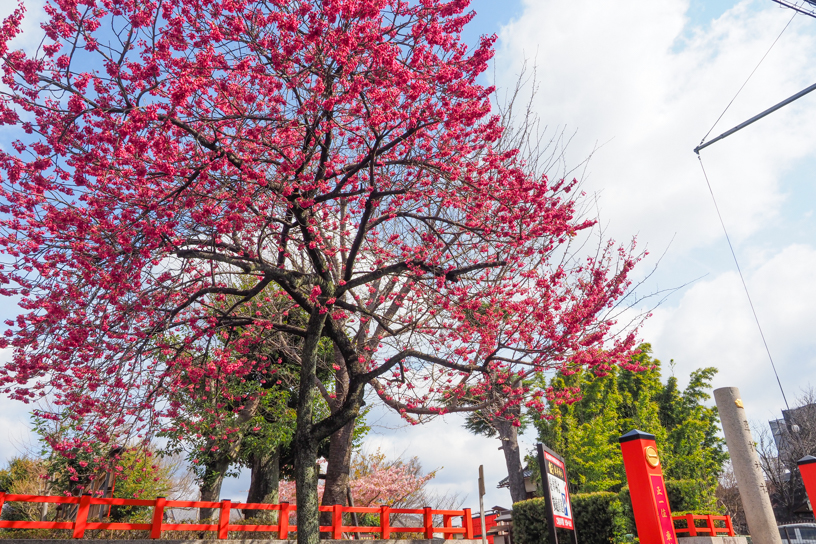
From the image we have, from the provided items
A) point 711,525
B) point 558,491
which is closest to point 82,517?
point 558,491

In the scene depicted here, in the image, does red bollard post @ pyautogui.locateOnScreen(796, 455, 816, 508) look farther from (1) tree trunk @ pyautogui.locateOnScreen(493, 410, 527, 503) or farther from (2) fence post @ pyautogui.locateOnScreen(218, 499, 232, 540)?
(2) fence post @ pyautogui.locateOnScreen(218, 499, 232, 540)

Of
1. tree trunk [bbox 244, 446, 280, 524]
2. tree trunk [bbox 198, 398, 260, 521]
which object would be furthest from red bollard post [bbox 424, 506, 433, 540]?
tree trunk [bbox 244, 446, 280, 524]

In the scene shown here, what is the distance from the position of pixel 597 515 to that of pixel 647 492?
29.3 feet

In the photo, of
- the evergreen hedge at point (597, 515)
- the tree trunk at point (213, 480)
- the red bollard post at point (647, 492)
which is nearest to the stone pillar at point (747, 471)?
the red bollard post at point (647, 492)

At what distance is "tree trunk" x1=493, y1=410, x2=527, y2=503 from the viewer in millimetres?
21953

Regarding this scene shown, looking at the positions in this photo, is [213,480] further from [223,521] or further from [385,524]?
[385,524]

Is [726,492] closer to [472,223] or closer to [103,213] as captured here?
[472,223]

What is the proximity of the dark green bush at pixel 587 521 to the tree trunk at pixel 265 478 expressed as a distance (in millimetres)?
8879

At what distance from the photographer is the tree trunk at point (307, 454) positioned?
27.3 ft

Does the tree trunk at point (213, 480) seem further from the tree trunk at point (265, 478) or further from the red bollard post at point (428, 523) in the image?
the red bollard post at point (428, 523)

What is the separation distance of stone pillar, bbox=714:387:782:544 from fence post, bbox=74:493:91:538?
13.2 metres

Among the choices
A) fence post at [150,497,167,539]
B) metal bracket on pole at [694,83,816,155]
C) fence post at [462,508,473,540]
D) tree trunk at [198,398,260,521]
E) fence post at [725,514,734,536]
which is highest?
metal bracket on pole at [694,83,816,155]

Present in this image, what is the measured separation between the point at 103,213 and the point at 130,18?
275cm

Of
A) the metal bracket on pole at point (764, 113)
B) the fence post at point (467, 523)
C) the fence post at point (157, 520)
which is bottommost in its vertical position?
the fence post at point (467, 523)
